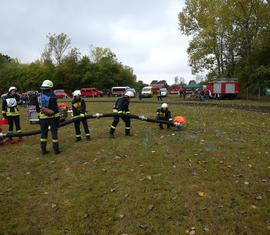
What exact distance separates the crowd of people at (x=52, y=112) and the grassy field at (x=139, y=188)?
0.82 meters

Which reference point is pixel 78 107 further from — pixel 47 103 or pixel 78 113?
pixel 47 103

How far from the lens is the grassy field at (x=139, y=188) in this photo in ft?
20.1

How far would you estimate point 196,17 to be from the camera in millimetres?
59250

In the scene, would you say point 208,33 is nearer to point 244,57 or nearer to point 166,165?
point 244,57

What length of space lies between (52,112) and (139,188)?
14.5 ft

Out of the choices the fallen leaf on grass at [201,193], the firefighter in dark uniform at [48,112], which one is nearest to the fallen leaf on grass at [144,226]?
the fallen leaf on grass at [201,193]

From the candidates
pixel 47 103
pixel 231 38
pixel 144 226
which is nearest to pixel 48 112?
pixel 47 103

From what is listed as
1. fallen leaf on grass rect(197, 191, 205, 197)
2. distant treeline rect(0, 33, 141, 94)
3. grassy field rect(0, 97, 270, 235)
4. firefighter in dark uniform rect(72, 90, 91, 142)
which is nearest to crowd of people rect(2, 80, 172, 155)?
firefighter in dark uniform rect(72, 90, 91, 142)

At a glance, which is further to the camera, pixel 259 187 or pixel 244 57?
pixel 244 57

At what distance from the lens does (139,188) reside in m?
7.52

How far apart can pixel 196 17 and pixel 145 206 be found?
56.7 meters

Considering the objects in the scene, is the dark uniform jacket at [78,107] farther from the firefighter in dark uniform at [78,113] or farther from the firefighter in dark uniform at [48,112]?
the firefighter in dark uniform at [48,112]

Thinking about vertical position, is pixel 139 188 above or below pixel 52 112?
below

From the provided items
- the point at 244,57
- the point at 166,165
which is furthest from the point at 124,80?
the point at 166,165
